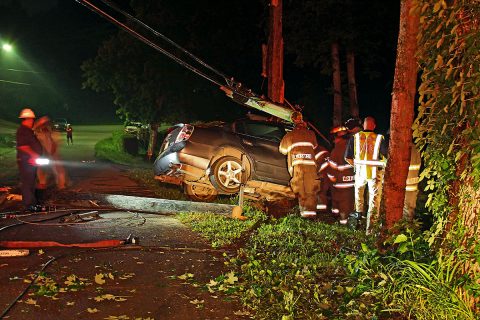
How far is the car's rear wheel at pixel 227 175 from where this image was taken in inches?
443

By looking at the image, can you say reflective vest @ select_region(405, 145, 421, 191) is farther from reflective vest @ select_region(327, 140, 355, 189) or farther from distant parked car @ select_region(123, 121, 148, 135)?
distant parked car @ select_region(123, 121, 148, 135)

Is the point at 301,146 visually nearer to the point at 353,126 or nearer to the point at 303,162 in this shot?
the point at 303,162

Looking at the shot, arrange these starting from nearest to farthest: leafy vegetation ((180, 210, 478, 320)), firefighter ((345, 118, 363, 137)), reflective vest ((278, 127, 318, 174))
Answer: leafy vegetation ((180, 210, 478, 320)) → reflective vest ((278, 127, 318, 174)) → firefighter ((345, 118, 363, 137))

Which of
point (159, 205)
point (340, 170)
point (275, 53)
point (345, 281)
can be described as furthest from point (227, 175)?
point (345, 281)

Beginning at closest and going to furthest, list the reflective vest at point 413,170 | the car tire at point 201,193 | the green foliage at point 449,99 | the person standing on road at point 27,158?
1. the green foliage at point 449,99
2. the reflective vest at point 413,170
3. the person standing on road at point 27,158
4. the car tire at point 201,193

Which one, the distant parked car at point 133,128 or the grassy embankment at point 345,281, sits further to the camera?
the distant parked car at point 133,128

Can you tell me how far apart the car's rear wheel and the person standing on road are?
347cm

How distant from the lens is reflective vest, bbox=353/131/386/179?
29.8 feet

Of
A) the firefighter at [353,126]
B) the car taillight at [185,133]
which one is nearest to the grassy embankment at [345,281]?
the firefighter at [353,126]

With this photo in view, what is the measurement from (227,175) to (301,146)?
6.86 feet

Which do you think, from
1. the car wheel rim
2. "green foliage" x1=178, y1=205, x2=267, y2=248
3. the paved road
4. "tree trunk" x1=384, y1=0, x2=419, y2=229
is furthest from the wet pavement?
"tree trunk" x1=384, y1=0, x2=419, y2=229

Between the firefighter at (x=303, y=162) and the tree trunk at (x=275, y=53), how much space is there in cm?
397

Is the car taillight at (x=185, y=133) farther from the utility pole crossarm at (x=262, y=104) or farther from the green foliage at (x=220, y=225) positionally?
the green foliage at (x=220, y=225)

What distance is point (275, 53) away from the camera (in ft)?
45.3
